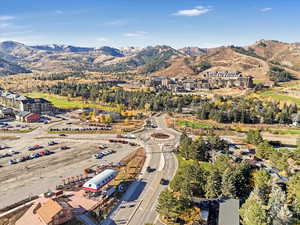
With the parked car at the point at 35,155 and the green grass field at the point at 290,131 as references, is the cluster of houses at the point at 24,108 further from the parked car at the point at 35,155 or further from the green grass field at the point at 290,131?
the green grass field at the point at 290,131

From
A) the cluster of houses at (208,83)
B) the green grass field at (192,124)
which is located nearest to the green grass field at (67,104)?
the green grass field at (192,124)

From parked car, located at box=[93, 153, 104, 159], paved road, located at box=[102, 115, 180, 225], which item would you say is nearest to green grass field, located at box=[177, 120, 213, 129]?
paved road, located at box=[102, 115, 180, 225]

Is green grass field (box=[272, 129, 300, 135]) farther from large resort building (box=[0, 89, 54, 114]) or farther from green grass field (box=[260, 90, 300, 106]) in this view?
large resort building (box=[0, 89, 54, 114])

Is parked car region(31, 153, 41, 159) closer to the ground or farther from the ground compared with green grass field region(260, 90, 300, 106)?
closer to the ground

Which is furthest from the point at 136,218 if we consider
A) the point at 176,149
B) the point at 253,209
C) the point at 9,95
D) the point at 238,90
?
the point at 238,90

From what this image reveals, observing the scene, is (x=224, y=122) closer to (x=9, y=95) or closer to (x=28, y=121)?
(x=28, y=121)

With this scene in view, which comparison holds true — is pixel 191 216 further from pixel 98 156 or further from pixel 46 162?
pixel 46 162
